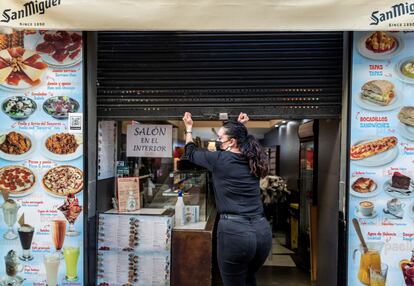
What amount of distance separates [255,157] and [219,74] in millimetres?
891

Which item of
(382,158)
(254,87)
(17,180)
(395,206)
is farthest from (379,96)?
(17,180)

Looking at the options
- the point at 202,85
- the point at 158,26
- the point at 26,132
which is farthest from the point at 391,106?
the point at 26,132

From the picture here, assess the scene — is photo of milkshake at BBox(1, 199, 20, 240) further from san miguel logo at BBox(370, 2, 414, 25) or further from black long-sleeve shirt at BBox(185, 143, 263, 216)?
san miguel logo at BBox(370, 2, 414, 25)

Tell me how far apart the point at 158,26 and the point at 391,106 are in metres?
1.99

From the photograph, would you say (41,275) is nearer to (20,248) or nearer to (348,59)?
(20,248)

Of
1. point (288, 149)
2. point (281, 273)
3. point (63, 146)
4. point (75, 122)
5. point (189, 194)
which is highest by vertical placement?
point (75, 122)

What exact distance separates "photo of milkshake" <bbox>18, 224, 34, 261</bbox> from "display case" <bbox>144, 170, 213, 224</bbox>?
3.52ft

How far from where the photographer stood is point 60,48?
10.0 ft

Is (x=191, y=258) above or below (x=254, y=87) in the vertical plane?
below

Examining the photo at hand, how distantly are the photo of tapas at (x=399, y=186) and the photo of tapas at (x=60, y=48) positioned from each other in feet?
9.31

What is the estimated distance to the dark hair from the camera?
8.39 feet

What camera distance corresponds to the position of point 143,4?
2.71 meters

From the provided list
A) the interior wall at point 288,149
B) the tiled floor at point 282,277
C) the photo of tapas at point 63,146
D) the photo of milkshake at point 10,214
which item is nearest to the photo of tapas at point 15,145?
the photo of tapas at point 63,146

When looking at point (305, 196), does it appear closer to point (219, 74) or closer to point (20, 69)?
point (219, 74)
